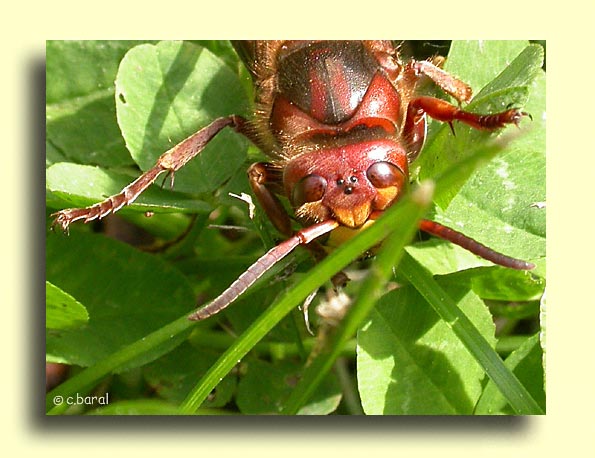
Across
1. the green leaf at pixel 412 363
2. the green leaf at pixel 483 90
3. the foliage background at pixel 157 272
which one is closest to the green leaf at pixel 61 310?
the foliage background at pixel 157 272

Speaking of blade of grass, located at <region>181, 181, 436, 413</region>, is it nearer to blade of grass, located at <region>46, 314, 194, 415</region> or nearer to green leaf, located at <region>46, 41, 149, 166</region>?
blade of grass, located at <region>46, 314, 194, 415</region>

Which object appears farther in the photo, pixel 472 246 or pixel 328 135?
pixel 328 135

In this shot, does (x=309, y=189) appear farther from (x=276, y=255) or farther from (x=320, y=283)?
(x=320, y=283)

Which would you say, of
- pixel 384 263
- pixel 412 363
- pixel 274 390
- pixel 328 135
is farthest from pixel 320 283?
pixel 274 390

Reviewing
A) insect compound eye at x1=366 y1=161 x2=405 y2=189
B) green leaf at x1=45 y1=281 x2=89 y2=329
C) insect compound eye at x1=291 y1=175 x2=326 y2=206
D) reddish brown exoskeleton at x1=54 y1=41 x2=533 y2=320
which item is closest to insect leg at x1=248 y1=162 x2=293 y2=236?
reddish brown exoskeleton at x1=54 y1=41 x2=533 y2=320

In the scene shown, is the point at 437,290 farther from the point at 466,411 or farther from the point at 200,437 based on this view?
the point at 200,437

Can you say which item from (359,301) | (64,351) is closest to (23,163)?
(64,351)
